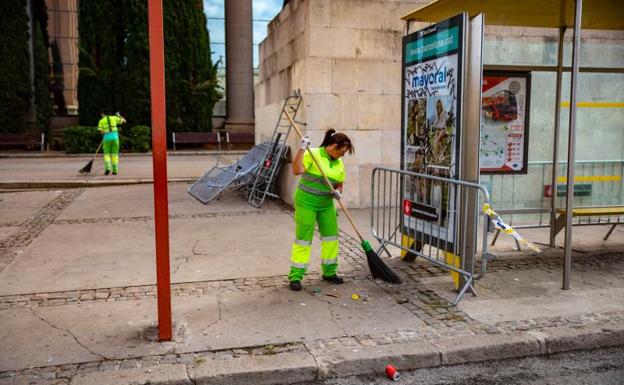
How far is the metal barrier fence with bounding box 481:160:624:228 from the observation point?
7500 mm

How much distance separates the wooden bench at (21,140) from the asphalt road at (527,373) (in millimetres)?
22140

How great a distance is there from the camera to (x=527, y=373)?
4133mm

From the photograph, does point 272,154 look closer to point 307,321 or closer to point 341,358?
point 307,321

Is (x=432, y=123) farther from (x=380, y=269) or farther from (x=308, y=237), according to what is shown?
(x=308, y=237)

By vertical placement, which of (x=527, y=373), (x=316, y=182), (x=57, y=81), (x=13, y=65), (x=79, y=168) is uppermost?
(x=13, y=65)

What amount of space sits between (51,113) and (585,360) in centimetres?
2436

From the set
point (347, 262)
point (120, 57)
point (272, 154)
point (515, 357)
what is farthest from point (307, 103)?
point (120, 57)

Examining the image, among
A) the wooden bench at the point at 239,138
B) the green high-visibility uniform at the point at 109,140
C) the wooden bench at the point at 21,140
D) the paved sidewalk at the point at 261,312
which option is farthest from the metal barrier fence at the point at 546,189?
the wooden bench at the point at 21,140

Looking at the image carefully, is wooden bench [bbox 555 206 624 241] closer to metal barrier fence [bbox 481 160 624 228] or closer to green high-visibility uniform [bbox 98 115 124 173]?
metal barrier fence [bbox 481 160 624 228]

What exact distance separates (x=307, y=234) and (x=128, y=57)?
20.5 metres

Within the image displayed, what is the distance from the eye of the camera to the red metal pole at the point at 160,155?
13.6ft

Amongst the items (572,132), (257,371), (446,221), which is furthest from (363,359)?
(572,132)

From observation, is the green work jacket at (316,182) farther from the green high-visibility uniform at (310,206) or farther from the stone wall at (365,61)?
the stone wall at (365,61)

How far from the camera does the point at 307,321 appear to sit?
15.7 ft
